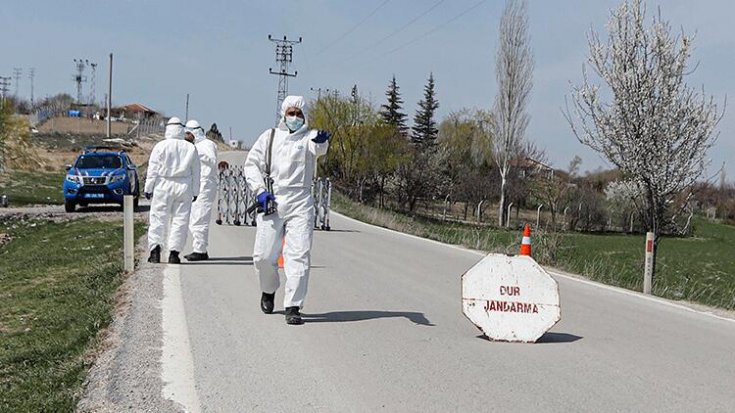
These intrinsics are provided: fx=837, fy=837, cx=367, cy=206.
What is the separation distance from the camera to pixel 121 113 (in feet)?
411

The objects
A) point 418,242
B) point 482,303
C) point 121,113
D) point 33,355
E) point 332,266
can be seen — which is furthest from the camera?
point 121,113

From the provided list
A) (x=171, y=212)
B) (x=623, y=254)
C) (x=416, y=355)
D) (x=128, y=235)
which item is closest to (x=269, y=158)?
(x=416, y=355)

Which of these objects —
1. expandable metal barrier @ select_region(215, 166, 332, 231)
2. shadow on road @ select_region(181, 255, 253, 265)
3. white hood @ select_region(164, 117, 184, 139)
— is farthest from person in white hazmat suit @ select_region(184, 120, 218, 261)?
expandable metal barrier @ select_region(215, 166, 332, 231)

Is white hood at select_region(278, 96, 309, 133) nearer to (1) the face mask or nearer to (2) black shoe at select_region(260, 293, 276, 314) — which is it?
(1) the face mask

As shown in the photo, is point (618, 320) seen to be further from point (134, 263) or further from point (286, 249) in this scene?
point (134, 263)

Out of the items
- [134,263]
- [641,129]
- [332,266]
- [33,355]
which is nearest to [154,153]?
[134,263]

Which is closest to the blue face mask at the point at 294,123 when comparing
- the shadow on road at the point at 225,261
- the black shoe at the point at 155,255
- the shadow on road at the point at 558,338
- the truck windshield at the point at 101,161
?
the shadow on road at the point at 558,338

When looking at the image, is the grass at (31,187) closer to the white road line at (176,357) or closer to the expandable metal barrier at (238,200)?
the expandable metal barrier at (238,200)

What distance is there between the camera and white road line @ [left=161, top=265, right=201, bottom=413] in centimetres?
539

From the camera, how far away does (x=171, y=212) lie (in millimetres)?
12039

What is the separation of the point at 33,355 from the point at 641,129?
16.9 m

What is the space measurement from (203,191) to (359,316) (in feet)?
18.5

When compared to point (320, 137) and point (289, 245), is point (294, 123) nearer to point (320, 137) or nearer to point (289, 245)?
point (320, 137)

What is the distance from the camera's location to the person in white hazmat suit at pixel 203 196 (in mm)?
12742
